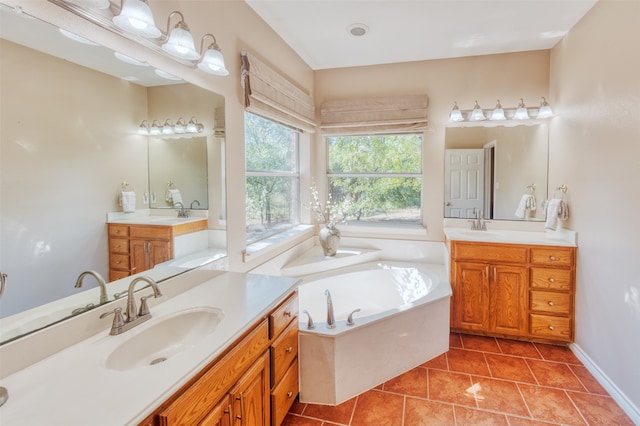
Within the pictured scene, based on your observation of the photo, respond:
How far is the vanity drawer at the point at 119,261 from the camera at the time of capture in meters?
1.42

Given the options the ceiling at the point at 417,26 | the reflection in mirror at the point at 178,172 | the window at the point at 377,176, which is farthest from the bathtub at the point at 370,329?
the ceiling at the point at 417,26

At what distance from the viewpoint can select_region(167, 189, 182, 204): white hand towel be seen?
5.68ft

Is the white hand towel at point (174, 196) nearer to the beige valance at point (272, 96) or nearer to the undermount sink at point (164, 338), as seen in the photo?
the undermount sink at point (164, 338)

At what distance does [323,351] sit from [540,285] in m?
1.98

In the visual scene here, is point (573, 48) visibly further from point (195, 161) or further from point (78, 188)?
point (78, 188)

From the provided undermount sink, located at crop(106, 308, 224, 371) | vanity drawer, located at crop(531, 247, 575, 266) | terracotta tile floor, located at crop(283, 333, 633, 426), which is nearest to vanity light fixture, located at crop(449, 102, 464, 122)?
vanity drawer, located at crop(531, 247, 575, 266)

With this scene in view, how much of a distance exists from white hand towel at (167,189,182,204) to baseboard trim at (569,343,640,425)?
288cm

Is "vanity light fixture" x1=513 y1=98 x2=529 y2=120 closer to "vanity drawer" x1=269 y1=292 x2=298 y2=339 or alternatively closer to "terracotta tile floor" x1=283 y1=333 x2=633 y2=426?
"terracotta tile floor" x1=283 y1=333 x2=633 y2=426

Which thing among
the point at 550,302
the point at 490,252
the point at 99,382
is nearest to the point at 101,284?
the point at 99,382

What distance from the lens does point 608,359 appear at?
2203 mm

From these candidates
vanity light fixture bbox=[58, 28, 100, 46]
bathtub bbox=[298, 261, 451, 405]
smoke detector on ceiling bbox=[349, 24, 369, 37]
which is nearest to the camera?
vanity light fixture bbox=[58, 28, 100, 46]

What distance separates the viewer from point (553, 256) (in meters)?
2.71

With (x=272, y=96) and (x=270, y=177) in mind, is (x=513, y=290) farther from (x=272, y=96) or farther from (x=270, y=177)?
(x=272, y=96)

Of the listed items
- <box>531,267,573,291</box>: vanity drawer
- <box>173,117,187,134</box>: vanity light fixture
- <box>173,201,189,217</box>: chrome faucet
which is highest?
<box>173,117,187,134</box>: vanity light fixture
